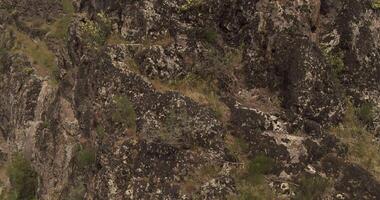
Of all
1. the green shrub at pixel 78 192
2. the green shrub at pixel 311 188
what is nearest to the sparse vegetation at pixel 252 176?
the green shrub at pixel 311 188

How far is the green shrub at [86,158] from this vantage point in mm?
27367

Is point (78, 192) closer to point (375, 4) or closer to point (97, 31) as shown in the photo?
point (97, 31)

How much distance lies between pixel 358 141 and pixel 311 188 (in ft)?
16.1

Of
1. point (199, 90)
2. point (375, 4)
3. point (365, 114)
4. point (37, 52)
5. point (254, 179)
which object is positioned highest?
point (375, 4)

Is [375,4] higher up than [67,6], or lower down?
higher up

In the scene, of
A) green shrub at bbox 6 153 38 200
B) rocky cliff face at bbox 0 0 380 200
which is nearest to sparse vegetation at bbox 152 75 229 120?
rocky cliff face at bbox 0 0 380 200

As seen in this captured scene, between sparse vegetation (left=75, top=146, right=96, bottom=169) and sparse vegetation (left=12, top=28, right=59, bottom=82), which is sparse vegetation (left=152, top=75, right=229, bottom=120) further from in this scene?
sparse vegetation (left=12, top=28, right=59, bottom=82)

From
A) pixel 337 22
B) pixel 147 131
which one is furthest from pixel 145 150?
pixel 337 22

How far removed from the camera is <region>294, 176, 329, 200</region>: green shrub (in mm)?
23516

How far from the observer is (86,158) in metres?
27.5

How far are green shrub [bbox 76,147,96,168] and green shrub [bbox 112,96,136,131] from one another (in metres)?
2.57

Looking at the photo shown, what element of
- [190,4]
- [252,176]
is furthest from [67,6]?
[252,176]

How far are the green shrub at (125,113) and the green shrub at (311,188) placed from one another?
25.6ft

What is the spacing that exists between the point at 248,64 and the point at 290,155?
5.99 meters
